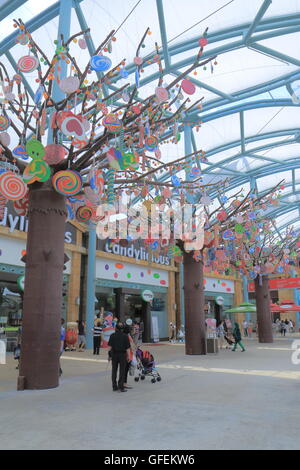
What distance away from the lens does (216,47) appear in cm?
1716

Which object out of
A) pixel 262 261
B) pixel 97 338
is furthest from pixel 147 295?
pixel 97 338

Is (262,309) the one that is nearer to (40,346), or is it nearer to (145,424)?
(40,346)

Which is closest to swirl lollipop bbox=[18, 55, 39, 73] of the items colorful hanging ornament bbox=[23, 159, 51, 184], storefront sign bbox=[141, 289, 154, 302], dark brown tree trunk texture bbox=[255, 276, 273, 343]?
colorful hanging ornament bbox=[23, 159, 51, 184]

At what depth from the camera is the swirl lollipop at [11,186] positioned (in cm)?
732

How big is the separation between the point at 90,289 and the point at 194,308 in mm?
→ 7485

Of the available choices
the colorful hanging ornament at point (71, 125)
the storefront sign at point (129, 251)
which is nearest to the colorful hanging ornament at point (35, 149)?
the colorful hanging ornament at point (71, 125)

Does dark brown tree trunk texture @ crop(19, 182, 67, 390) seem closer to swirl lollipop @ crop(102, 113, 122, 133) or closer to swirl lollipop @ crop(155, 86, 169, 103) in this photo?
swirl lollipop @ crop(102, 113, 122, 133)

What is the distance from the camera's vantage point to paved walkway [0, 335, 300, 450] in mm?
3943

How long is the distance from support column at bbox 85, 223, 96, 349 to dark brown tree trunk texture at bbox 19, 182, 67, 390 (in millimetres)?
11252

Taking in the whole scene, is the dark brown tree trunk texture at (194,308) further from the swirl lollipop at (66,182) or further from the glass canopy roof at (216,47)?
the swirl lollipop at (66,182)

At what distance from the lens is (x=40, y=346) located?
294 inches
